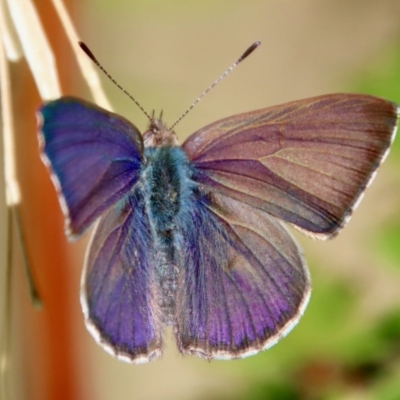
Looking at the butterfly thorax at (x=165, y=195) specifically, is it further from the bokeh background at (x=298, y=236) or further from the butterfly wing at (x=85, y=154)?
the bokeh background at (x=298, y=236)

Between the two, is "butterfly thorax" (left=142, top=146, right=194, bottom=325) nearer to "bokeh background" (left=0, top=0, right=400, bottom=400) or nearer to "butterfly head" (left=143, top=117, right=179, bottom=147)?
"butterfly head" (left=143, top=117, right=179, bottom=147)

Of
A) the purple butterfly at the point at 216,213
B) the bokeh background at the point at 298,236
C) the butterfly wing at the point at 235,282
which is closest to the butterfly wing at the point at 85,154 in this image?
the purple butterfly at the point at 216,213

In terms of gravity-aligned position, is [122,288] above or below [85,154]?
below

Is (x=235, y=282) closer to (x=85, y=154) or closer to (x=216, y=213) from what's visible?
(x=216, y=213)

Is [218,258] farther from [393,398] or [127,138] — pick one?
[393,398]

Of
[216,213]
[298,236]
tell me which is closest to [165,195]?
[216,213]

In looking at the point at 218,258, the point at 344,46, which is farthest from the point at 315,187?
the point at 344,46
